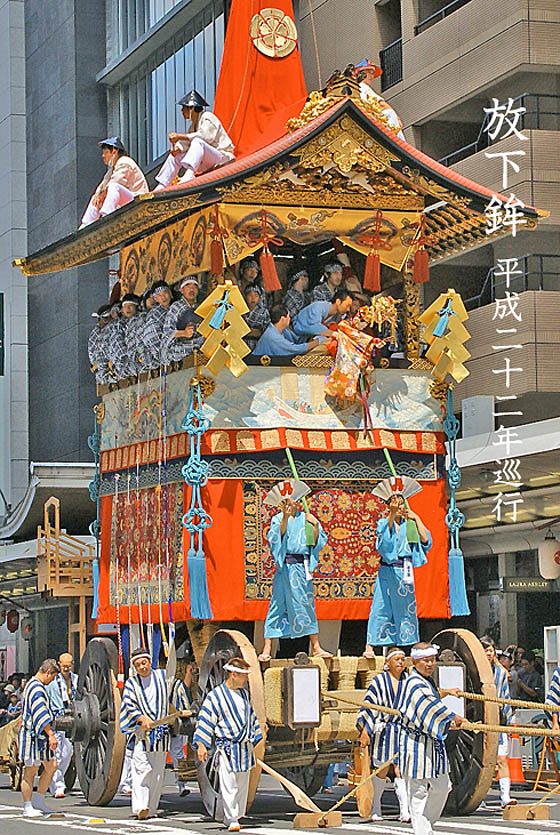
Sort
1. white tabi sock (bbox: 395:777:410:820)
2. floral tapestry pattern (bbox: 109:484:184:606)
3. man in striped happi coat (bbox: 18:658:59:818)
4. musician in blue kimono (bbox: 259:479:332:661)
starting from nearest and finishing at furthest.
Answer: musician in blue kimono (bbox: 259:479:332:661)
white tabi sock (bbox: 395:777:410:820)
floral tapestry pattern (bbox: 109:484:184:606)
man in striped happi coat (bbox: 18:658:59:818)

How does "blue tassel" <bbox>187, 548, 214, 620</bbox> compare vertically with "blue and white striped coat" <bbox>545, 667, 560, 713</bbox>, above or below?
above

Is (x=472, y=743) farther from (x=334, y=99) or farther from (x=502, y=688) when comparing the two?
(x=334, y=99)

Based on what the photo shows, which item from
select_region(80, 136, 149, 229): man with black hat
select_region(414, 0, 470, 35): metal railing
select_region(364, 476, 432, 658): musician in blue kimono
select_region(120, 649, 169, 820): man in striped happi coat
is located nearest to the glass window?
select_region(414, 0, 470, 35): metal railing

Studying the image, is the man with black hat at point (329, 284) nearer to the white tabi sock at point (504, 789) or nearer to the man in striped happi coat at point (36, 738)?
the man in striped happi coat at point (36, 738)

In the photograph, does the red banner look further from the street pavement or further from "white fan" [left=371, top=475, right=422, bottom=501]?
the street pavement

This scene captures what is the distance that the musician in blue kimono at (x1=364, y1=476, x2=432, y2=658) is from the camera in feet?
46.4

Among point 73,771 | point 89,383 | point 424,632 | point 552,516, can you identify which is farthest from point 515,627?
point 89,383

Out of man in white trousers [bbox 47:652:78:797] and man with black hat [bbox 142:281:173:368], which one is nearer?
man with black hat [bbox 142:281:173:368]

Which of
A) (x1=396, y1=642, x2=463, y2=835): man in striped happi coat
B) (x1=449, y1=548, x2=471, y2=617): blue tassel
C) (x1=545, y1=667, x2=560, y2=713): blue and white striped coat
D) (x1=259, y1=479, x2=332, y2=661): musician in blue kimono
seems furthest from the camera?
(x1=545, y1=667, x2=560, y2=713): blue and white striped coat

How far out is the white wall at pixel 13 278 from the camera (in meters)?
46.4

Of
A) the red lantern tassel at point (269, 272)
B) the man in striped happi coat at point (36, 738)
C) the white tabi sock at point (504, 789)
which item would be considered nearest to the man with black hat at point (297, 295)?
the red lantern tassel at point (269, 272)

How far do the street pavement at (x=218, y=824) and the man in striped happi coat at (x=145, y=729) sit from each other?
8.5 inches

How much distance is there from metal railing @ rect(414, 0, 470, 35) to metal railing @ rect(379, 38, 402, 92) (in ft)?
2.23

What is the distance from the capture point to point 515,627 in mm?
27422
